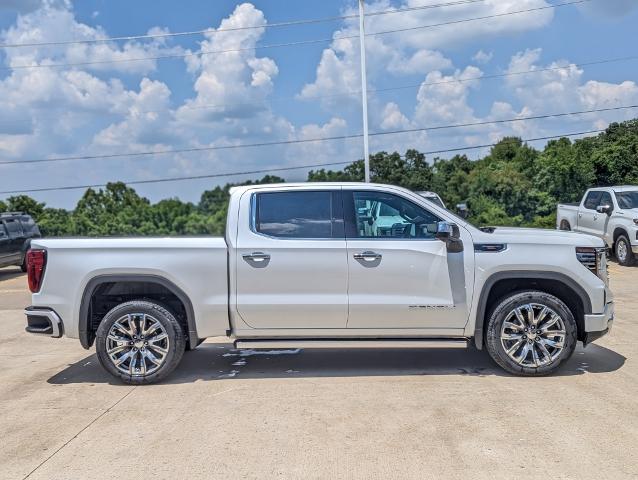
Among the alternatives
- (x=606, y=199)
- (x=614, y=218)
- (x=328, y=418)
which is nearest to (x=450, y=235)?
(x=328, y=418)

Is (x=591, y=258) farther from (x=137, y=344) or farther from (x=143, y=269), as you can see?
(x=137, y=344)

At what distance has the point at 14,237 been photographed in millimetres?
19203

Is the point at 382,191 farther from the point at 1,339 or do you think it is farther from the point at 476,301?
the point at 1,339

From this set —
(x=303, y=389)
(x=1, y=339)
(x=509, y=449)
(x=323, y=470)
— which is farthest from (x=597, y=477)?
(x=1, y=339)

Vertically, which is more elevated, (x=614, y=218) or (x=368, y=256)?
(x=614, y=218)

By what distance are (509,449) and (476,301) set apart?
1.92 metres

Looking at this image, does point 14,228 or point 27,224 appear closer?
point 14,228

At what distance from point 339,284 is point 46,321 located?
9.61 ft

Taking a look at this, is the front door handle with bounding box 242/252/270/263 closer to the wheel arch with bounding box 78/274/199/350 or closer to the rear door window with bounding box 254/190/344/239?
the rear door window with bounding box 254/190/344/239

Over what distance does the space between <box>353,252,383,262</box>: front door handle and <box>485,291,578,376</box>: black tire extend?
4.13 ft

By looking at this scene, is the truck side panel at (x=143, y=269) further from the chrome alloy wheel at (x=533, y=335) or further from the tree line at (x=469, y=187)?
the tree line at (x=469, y=187)

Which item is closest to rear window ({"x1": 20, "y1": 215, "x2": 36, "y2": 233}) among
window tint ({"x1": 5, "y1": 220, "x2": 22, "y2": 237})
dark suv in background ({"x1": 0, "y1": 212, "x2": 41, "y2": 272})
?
dark suv in background ({"x1": 0, "y1": 212, "x2": 41, "y2": 272})

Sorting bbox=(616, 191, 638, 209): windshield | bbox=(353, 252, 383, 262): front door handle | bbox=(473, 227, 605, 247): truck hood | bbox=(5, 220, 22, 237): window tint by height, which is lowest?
bbox=(353, 252, 383, 262): front door handle

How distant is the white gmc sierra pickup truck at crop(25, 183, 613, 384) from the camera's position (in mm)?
6281
